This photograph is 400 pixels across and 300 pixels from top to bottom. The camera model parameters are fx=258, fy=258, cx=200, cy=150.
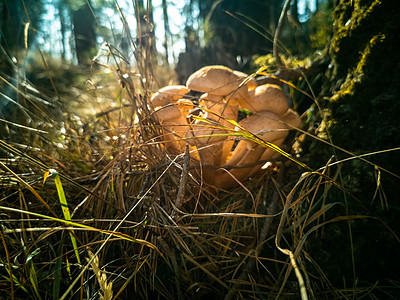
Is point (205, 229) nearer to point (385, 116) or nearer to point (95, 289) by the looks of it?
point (95, 289)

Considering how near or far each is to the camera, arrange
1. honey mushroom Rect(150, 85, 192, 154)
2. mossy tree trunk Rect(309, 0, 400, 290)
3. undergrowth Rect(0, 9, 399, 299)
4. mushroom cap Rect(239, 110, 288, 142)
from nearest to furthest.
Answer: undergrowth Rect(0, 9, 399, 299), mossy tree trunk Rect(309, 0, 400, 290), mushroom cap Rect(239, 110, 288, 142), honey mushroom Rect(150, 85, 192, 154)

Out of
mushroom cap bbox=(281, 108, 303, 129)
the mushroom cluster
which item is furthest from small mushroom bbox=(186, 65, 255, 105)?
mushroom cap bbox=(281, 108, 303, 129)

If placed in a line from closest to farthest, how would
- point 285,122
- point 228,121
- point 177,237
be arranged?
1. point 177,237
2. point 228,121
3. point 285,122

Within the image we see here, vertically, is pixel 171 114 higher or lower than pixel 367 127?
higher

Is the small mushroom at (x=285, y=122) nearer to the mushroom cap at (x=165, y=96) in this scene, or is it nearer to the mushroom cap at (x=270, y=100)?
the mushroom cap at (x=270, y=100)

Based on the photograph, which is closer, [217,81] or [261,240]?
[261,240]

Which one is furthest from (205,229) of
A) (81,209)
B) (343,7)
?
(343,7)

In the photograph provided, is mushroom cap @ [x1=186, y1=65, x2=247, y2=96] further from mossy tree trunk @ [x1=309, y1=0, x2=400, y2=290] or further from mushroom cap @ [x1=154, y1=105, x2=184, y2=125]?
mossy tree trunk @ [x1=309, y1=0, x2=400, y2=290]

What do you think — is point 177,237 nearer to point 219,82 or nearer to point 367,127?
point 219,82

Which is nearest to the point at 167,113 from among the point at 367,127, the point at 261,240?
the point at 261,240
